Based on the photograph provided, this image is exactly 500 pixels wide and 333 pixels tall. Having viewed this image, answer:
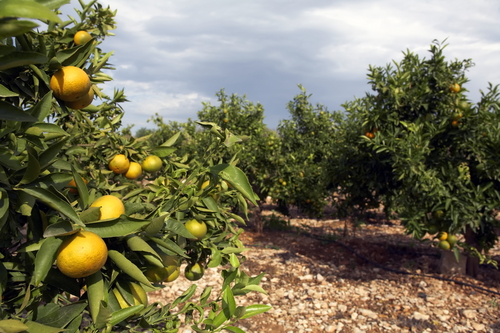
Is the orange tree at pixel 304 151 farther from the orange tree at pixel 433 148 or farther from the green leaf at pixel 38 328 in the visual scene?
the green leaf at pixel 38 328

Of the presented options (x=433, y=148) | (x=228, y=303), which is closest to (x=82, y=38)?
(x=228, y=303)

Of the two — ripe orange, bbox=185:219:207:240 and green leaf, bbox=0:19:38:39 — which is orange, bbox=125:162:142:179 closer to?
ripe orange, bbox=185:219:207:240

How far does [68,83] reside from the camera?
0.99 metres

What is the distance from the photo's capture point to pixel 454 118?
4461 millimetres

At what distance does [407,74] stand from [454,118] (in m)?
0.80

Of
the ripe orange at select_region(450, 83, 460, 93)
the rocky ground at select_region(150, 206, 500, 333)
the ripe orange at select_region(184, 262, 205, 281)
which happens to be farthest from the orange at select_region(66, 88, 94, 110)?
the ripe orange at select_region(450, 83, 460, 93)

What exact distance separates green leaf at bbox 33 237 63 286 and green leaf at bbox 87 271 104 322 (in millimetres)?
139

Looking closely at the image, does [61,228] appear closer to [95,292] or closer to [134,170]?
[95,292]

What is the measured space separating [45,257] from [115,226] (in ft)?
0.54

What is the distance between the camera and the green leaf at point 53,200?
31.7 inches

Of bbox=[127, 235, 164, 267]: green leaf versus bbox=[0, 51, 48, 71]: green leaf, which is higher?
bbox=[0, 51, 48, 71]: green leaf

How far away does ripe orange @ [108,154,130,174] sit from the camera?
179cm

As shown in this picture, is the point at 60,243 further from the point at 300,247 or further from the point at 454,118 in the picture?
the point at 300,247

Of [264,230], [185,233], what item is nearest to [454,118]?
[185,233]
